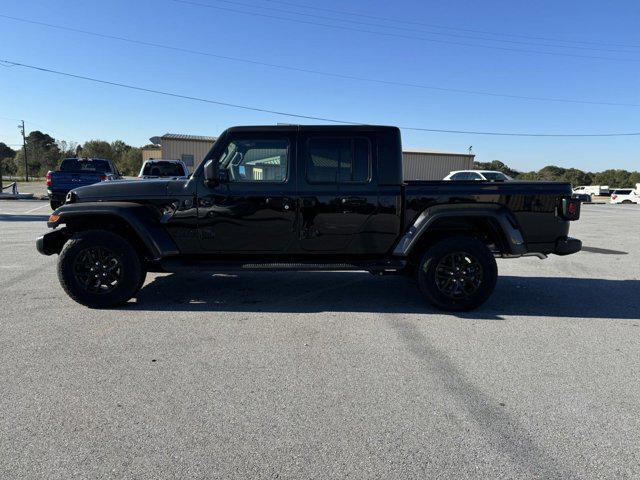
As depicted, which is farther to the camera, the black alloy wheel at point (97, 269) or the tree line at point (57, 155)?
the tree line at point (57, 155)

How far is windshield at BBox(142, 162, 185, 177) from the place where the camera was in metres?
14.2

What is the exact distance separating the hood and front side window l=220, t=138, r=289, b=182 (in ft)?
2.63

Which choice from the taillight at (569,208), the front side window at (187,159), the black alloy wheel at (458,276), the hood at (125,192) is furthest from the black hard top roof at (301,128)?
the front side window at (187,159)

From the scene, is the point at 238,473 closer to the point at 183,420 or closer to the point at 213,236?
the point at 183,420

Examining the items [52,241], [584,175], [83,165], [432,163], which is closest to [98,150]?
[432,163]

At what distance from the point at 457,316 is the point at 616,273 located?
4.24 metres

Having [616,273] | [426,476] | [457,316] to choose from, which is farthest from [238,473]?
[616,273]

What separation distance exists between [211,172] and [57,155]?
7708cm

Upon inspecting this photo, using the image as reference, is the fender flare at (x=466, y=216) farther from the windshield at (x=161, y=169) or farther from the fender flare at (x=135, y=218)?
the windshield at (x=161, y=169)

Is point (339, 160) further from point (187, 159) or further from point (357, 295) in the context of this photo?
point (187, 159)

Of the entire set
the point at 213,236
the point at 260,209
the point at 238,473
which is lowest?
the point at 238,473

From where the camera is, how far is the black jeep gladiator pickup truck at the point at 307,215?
4973mm

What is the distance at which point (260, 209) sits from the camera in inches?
196

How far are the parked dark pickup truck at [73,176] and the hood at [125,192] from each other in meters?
9.62
